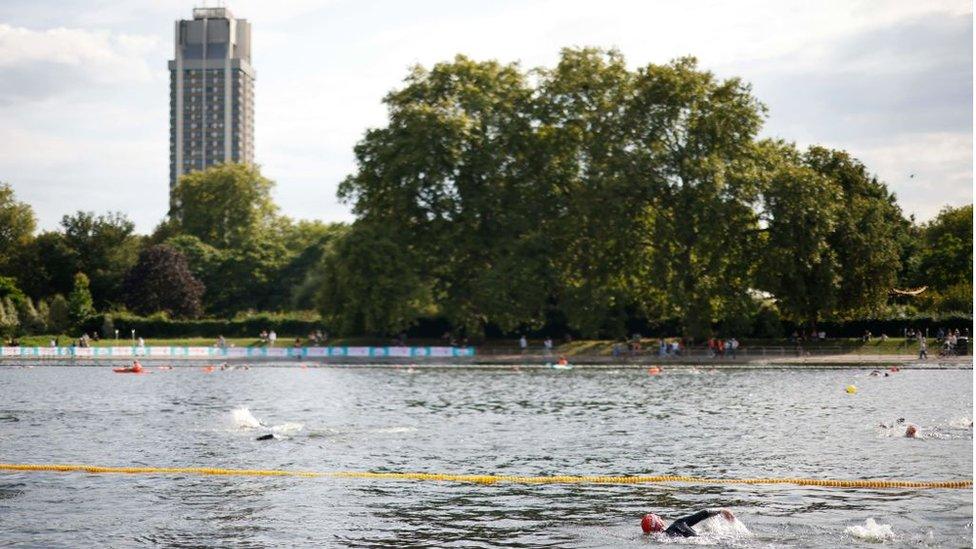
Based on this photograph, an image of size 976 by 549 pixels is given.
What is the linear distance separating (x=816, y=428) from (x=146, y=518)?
2411 cm

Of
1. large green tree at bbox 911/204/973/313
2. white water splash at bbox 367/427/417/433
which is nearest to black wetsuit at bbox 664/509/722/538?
white water splash at bbox 367/427/417/433

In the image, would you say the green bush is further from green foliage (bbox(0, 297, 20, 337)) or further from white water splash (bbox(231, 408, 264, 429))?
white water splash (bbox(231, 408, 264, 429))

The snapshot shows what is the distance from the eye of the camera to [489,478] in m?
29.1

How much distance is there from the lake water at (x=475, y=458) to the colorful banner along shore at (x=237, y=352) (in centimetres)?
3494

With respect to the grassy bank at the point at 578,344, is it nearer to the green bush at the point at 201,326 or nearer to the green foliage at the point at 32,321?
the green bush at the point at 201,326

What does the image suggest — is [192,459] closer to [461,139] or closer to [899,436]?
[899,436]

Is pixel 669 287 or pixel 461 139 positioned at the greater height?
pixel 461 139

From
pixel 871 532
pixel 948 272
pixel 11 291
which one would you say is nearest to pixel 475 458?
pixel 871 532

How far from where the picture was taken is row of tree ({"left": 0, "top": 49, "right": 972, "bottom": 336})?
298 feet

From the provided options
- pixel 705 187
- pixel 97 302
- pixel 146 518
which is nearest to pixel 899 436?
pixel 146 518

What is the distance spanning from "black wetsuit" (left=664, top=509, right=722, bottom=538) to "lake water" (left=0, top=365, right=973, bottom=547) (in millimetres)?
312

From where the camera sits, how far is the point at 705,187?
296 feet

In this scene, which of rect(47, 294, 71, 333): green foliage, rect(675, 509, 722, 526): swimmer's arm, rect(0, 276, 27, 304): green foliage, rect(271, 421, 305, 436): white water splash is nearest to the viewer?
rect(675, 509, 722, 526): swimmer's arm

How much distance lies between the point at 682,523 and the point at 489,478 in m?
7.99
